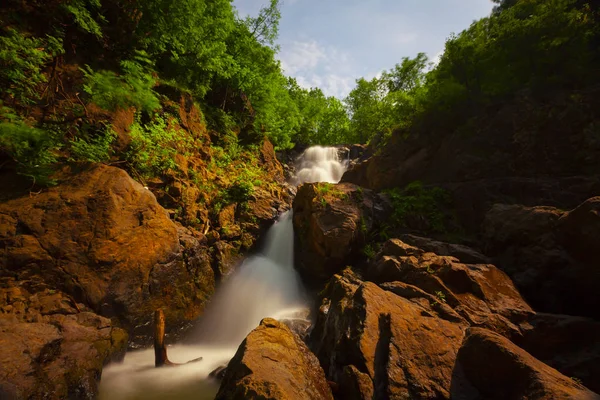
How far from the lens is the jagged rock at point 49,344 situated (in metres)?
4.02

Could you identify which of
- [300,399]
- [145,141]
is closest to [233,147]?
[145,141]

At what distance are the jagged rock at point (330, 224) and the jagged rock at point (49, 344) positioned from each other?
709 cm

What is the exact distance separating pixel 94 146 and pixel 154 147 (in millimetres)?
2305

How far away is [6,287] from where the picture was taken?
5.30 m

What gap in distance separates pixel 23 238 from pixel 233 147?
35.6 ft

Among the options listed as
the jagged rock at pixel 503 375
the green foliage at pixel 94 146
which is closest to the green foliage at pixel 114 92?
the green foliage at pixel 94 146

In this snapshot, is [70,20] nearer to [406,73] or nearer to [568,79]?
[568,79]

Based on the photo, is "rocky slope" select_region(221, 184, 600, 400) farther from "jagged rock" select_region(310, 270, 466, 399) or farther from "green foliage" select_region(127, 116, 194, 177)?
"green foliage" select_region(127, 116, 194, 177)

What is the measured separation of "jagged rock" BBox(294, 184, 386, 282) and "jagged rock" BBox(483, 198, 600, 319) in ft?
15.1

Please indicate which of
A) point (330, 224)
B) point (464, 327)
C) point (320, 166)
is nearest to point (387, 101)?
point (320, 166)

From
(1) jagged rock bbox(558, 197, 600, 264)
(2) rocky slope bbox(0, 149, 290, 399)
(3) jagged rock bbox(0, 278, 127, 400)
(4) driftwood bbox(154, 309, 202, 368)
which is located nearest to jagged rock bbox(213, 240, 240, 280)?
(2) rocky slope bbox(0, 149, 290, 399)

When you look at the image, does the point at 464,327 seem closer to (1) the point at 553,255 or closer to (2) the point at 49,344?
(1) the point at 553,255

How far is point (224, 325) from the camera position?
873cm

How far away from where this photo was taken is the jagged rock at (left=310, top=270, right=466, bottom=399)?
390 centimetres
